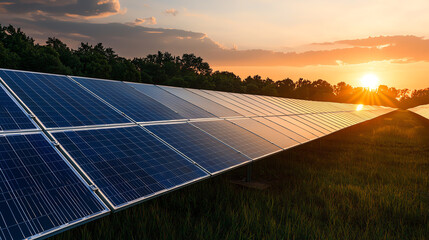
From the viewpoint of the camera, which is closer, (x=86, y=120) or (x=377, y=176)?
(x=86, y=120)

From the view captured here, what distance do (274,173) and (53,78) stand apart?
29.0 ft

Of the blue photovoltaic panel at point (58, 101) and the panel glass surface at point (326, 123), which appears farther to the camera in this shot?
the panel glass surface at point (326, 123)

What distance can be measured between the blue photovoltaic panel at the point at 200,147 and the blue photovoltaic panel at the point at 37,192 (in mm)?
2728

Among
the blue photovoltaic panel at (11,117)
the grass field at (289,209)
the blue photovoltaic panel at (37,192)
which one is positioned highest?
the blue photovoltaic panel at (11,117)

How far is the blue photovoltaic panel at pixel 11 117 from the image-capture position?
16.3ft

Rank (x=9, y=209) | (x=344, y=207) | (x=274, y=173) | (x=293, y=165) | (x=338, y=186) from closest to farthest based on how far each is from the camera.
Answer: (x=9, y=209), (x=344, y=207), (x=338, y=186), (x=274, y=173), (x=293, y=165)

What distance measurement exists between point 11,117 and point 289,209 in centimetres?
689

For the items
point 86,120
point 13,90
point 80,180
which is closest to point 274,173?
point 86,120

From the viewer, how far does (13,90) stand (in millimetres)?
6480

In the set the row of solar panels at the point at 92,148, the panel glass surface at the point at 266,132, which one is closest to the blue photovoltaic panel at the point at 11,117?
the row of solar panels at the point at 92,148

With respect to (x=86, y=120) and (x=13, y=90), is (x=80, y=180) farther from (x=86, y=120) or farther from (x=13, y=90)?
(x=13, y=90)

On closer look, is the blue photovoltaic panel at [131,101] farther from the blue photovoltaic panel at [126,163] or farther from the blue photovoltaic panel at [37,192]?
the blue photovoltaic panel at [37,192]

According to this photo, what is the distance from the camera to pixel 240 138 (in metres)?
8.77

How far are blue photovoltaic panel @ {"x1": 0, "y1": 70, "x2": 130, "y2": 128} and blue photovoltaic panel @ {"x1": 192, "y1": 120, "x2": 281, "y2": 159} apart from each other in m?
2.88
